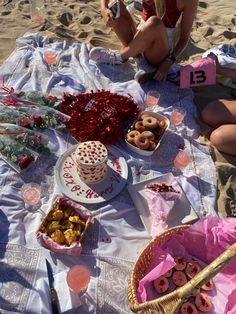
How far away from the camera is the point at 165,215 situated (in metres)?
2.18

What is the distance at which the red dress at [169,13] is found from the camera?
10.1 ft

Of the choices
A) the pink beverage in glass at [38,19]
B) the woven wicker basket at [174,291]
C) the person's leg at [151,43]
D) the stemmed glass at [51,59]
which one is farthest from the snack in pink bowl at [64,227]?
the pink beverage in glass at [38,19]

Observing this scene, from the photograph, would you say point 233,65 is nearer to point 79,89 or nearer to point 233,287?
point 79,89

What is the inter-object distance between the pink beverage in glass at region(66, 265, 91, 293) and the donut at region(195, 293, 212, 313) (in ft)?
Result: 1.81

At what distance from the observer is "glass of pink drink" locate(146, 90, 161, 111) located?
9.77 ft

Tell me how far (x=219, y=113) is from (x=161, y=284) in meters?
1.48

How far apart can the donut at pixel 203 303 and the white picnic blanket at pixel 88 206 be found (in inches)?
14.0

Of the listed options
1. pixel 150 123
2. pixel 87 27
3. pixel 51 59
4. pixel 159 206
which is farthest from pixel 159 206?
pixel 87 27

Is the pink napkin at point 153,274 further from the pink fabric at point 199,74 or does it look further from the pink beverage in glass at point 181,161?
the pink fabric at point 199,74

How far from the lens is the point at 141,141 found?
257cm

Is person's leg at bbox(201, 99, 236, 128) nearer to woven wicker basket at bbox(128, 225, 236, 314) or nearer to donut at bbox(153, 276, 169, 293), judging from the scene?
woven wicker basket at bbox(128, 225, 236, 314)

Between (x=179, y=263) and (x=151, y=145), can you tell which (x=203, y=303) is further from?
(x=151, y=145)

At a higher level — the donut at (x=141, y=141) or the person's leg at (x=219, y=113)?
the donut at (x=141, y=141)

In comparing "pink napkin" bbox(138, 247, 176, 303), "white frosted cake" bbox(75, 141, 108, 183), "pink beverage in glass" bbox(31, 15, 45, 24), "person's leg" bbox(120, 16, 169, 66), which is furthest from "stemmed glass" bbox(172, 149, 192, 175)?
"pink beverage in glass" bbox(31, 15, 45, 24)
